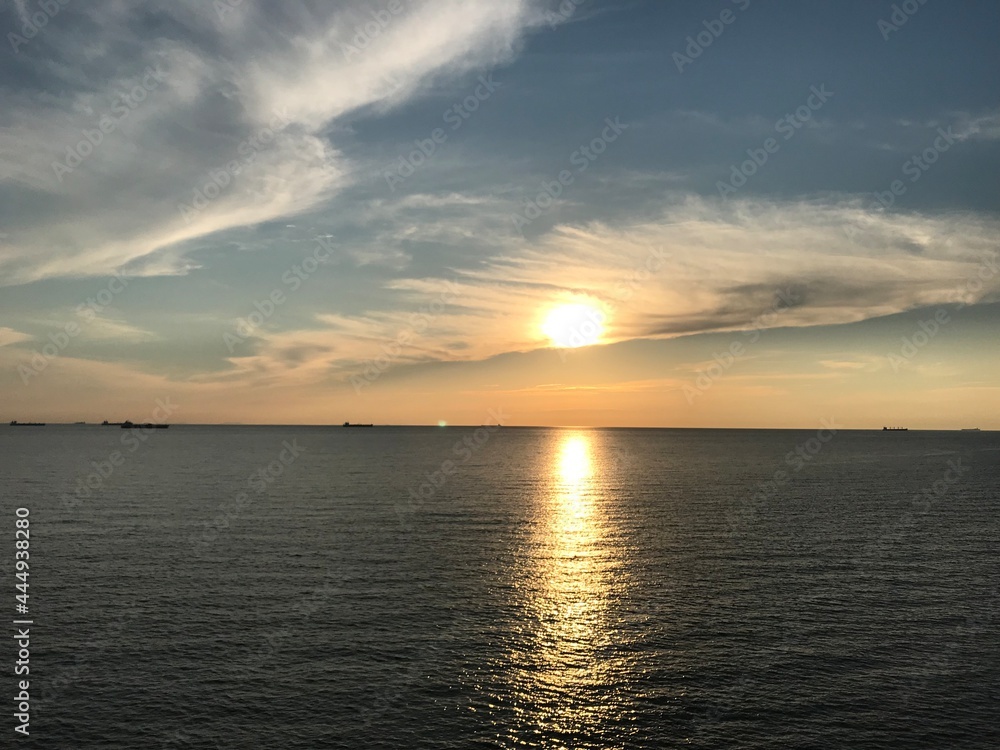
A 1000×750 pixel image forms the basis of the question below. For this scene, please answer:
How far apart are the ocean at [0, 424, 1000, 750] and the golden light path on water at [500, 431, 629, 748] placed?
220 millimetres

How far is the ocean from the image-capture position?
41.3 metres

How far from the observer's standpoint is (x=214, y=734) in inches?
1561

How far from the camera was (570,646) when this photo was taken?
53.4 meters

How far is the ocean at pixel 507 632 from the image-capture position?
41.3 metres

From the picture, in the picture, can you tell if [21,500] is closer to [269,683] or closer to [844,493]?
[269,683]

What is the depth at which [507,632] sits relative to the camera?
5616cm

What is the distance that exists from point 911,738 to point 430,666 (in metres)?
31.5

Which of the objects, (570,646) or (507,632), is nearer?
(570,646)

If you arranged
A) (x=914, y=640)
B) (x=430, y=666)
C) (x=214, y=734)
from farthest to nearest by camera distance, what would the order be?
(x=914, y=640) < (x=430, y=666) < (x=214, y=734)

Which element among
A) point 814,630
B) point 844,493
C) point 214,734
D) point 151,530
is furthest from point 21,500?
point 844,493

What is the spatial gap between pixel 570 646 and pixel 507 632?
5.75m

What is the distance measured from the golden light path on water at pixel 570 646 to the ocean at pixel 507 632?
22 cm

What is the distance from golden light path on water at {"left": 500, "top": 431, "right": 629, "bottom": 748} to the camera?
4169 cm

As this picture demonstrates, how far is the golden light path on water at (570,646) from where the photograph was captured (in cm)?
4169
